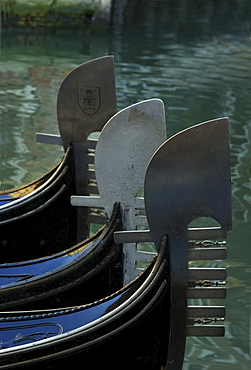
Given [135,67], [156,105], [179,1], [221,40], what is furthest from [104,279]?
[179,1]

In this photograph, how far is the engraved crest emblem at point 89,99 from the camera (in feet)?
7.13

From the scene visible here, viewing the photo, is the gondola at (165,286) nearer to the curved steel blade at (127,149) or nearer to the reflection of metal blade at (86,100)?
the curved steel blade at (127,149)

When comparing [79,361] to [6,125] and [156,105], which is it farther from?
[6,125]

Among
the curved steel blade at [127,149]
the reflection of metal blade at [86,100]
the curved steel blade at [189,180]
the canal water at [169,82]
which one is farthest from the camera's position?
the canal water at [169,82]

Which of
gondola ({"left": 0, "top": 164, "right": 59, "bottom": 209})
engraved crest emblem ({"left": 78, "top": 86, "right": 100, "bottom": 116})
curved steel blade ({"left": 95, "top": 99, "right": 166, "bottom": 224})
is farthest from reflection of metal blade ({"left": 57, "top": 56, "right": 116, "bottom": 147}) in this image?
curved steel blade ({"left": 95, "top": 99, "right": 166, "bottom": 224})

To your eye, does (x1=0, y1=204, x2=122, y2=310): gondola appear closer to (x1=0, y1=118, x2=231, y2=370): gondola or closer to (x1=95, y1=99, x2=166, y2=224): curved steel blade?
(x1=95, y1=99, x2=166, y2=224): curved steel blade

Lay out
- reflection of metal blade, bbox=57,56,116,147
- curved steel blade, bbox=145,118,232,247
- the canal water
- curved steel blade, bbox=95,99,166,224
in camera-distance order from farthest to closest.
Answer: the canal water, reflection of metal blade, bbox=57,56,116,147, curved steel blade, bbox=95,99,166,224, curved steel blade, bbox=145,118,232,247

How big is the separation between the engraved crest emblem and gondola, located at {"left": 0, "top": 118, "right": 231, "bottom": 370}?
2.51 ft

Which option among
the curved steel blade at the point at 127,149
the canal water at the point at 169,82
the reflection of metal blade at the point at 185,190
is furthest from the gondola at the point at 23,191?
the reflection of metal blade at the point at 185,190

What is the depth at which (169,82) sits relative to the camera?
6.77m

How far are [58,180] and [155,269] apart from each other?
0.80 metres

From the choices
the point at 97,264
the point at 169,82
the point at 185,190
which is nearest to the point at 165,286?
the point at 185,190

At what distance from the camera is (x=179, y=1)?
43.1 ft

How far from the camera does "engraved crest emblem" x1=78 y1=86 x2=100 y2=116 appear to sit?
7.13 ft
